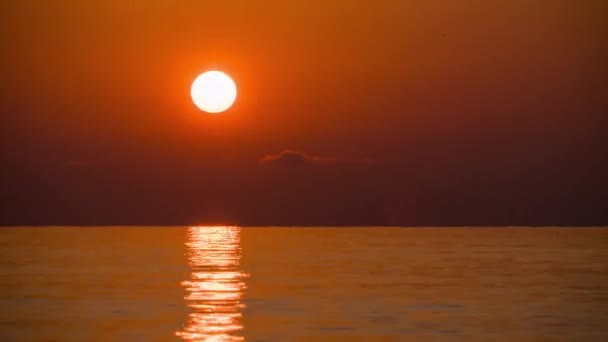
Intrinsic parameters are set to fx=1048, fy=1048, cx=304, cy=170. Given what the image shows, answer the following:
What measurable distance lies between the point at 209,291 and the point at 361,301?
9.05 metres

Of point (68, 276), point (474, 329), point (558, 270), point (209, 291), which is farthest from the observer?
point (558, 270)

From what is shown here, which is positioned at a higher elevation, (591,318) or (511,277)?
(511,277)

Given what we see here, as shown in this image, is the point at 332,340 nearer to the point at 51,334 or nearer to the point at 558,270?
the point at 51,334

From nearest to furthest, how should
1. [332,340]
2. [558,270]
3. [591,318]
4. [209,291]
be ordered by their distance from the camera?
[332,340] < [591,318] < [209,291] < [558,270]

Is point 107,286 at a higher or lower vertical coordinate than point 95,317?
higher

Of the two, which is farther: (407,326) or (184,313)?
(184,313)

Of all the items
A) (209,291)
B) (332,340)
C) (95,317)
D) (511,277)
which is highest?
(511,277)

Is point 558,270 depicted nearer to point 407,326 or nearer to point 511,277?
point 511,277

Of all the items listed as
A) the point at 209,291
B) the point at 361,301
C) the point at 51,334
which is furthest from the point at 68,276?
the point at 51,334

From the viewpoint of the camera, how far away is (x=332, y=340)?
1230 inches

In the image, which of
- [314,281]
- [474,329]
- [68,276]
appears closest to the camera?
[474,329]

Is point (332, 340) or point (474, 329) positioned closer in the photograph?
point (332, 340)

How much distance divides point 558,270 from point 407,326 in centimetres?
3589

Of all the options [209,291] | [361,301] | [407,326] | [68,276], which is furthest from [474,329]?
[68,276]
